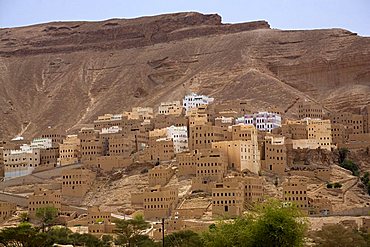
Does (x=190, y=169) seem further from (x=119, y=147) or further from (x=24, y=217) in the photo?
(x=24, y=217)

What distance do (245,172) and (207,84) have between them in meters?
42.1

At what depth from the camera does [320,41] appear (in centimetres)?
11969

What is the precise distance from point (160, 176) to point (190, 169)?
210cm

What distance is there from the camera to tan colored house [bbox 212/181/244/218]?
64.9 m

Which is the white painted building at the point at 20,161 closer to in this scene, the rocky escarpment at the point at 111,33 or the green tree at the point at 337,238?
the green tree at the point at 337,238

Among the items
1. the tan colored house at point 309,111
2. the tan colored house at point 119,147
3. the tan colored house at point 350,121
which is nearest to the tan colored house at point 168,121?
the tan colored house at point 119,147

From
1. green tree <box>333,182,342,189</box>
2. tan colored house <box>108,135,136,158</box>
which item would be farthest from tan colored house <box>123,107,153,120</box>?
green tree <box>333,182,342,189</box>

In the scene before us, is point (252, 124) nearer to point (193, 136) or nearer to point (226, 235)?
point (193, 136)

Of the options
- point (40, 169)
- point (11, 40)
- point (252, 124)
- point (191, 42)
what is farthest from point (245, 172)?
point (11, 40)

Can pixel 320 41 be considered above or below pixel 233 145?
above

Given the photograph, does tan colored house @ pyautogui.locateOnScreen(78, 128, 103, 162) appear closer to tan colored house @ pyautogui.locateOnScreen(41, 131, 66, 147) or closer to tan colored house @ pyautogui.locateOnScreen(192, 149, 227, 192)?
tan colored house @ pyautogui.locateOnScreen(41, 131, 66, 147)

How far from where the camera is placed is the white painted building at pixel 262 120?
272ft

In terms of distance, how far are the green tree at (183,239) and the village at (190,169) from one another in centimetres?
463

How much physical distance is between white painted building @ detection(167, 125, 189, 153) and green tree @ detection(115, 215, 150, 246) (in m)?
17.4
